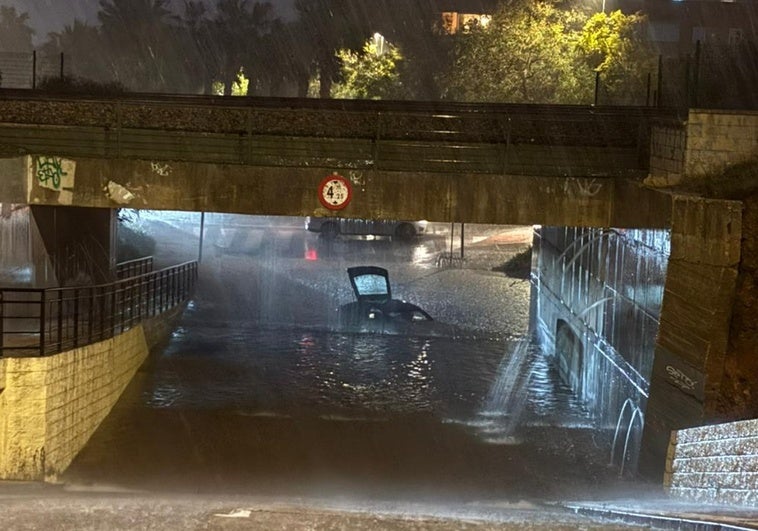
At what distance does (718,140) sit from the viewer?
12.0 meters

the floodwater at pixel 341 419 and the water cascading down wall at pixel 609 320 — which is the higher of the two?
the water cascading down wall at pixel 609 320

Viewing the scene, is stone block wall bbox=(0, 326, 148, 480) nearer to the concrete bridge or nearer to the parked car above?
the concrete bridge

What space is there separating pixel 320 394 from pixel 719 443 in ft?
27.4

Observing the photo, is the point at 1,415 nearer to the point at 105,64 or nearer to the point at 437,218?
the point at 437,218

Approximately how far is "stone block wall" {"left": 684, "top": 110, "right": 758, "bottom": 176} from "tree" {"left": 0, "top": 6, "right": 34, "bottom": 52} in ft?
265

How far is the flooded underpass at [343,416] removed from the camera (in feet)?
39.6

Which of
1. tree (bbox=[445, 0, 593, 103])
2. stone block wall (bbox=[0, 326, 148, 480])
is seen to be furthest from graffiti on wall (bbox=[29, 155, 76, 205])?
tree (bbox=[445, 0, 593, 103])

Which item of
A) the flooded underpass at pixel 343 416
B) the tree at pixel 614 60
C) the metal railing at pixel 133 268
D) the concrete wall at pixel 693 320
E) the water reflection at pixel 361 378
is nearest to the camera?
the concrete wall at pixel 693 320

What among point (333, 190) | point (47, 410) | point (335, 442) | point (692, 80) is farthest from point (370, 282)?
point (47, 410)

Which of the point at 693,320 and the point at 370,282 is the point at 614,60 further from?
the point at 693,320

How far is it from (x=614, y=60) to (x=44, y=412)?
25319mm

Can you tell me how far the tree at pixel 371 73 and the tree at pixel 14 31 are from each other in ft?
159

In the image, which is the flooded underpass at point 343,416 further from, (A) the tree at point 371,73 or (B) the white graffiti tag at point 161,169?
(A) the tree at point 371,73

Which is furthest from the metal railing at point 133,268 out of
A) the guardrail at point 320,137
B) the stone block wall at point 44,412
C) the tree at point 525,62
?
the tree at point 525,62
